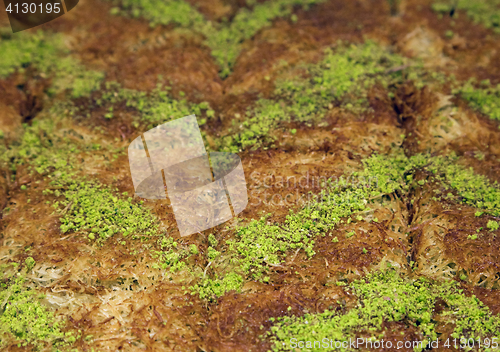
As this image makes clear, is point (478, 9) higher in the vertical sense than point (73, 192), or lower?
higher

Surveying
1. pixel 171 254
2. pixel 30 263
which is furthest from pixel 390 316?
pixel 30 263

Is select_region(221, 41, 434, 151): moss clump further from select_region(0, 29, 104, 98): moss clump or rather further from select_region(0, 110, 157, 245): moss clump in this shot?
select_region(0, 29, 104, 98): moss clump

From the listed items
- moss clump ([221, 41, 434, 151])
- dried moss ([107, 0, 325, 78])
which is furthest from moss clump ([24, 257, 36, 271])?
dried moss ([107, 0, 325, 78])

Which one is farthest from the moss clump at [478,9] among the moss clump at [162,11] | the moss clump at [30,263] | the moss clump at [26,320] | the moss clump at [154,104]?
the moss clump at [26,320]

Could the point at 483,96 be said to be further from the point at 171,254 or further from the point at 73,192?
the point at 73,192

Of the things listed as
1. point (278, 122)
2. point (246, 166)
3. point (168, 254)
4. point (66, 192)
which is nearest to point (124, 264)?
point (168, 254)

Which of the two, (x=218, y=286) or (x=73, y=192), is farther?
(x=73, y=192)

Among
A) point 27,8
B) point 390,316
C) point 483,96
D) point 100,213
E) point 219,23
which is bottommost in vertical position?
point 390,316

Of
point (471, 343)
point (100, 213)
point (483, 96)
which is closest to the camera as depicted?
point (471, 343)
